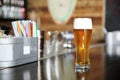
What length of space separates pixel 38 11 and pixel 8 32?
9.87 ft

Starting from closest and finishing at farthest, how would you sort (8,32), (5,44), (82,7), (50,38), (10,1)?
(5,44) < (8,32) < (50,38) < (10,1) < (82,7)

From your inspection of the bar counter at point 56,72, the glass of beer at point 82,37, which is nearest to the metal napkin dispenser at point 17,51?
the bar counter at point 56,72

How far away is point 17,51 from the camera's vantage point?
1046 millimetres

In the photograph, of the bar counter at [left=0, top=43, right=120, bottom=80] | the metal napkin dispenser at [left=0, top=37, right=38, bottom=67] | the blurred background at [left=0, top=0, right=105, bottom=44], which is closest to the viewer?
the bar counter at [left=0, top=43, right=120, bottom=80]

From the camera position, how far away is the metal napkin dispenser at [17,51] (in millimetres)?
996

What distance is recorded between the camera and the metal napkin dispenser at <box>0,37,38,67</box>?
996 millimetres

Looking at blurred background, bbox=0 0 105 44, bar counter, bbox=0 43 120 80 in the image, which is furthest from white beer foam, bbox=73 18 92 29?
blurred background, bbox=0 0 105 44

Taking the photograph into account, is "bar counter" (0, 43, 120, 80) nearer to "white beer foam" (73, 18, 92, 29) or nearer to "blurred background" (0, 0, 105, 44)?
"white beer foam" (73, 18, 92, 29)

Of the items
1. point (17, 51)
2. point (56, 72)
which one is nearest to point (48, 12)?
point (17, 51)

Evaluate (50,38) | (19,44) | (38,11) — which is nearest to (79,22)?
(19,44)

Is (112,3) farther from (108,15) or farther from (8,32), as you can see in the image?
(8,32)

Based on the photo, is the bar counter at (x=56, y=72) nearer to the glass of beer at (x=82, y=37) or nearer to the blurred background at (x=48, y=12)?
the glass of beer at (x=82, y=37)

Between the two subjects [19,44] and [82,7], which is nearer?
[19,44]

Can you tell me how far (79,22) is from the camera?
1.04m
